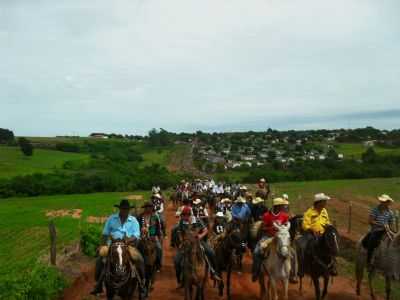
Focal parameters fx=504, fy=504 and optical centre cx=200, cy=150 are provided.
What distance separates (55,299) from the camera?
13727 millimetres

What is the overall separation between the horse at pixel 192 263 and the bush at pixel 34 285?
373 cm

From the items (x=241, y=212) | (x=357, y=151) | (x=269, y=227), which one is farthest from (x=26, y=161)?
(x=269, y=227)

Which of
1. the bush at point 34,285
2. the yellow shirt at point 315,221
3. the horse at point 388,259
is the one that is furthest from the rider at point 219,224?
the bush at point 34,285

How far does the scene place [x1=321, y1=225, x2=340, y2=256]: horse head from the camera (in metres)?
11.8

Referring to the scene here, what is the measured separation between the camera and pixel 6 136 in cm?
14150

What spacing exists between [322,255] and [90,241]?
11622mm

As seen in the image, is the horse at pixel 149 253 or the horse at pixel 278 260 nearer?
the horse at pixel 278 260

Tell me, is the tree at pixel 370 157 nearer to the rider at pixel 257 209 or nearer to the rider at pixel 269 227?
the rider at pixel 257 209

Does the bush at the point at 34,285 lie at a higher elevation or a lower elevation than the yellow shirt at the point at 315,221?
lower

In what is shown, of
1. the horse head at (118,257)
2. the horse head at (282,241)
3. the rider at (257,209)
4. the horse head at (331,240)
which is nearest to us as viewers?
the horse head at (118,257)

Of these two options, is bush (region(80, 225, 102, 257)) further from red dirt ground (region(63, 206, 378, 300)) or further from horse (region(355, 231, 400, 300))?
horse (region(355, 231, 400, 300))

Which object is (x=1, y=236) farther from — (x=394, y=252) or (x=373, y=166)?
(x=373, y=166)

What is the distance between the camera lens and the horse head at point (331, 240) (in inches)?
463

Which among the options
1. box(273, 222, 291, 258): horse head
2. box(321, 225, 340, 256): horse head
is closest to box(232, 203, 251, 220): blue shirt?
box(321, 225, 340, 256): horse head
